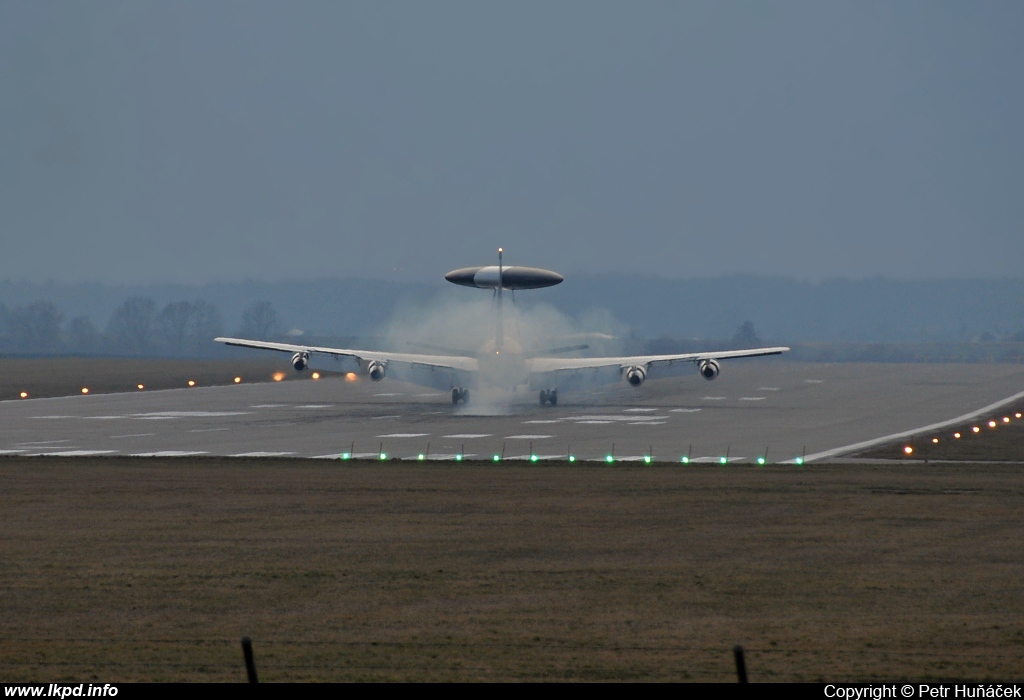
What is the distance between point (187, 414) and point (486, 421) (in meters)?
18.5

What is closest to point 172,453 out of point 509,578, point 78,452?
point 78,452

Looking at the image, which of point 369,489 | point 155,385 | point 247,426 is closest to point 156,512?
point 369,489

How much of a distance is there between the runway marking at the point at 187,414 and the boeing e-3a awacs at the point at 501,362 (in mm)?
5713

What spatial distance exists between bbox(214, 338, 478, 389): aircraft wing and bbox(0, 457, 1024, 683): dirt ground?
43.9m

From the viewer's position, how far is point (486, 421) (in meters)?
71.6

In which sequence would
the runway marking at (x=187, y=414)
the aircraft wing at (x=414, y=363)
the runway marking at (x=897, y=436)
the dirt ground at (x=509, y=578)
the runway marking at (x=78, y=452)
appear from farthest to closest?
1. the aircraft wing at (x=414, y=363)
2. the runway marking at (x=187, y=414)
3. the runway marking at (x=897, y=436)
4. the runway marking at (x=78, y=452)
5. the dirt ground at (x=509, y=578)

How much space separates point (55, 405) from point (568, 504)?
58765mm

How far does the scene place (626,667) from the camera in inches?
664

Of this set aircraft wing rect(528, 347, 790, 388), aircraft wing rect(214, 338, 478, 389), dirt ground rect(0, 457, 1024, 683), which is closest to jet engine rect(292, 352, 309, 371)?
aircraft wing rect(214, 338, 478, 389)

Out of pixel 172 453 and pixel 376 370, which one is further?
pixel 376 370

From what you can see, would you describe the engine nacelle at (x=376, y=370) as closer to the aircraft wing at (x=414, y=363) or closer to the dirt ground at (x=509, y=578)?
the aircraft wing at (x=414, y=363)

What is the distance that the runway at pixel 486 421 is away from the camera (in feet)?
176

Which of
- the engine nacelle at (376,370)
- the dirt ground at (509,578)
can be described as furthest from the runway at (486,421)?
the dirt ground at (509,578)

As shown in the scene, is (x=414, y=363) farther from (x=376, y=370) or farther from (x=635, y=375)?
(x=635, y=375)
